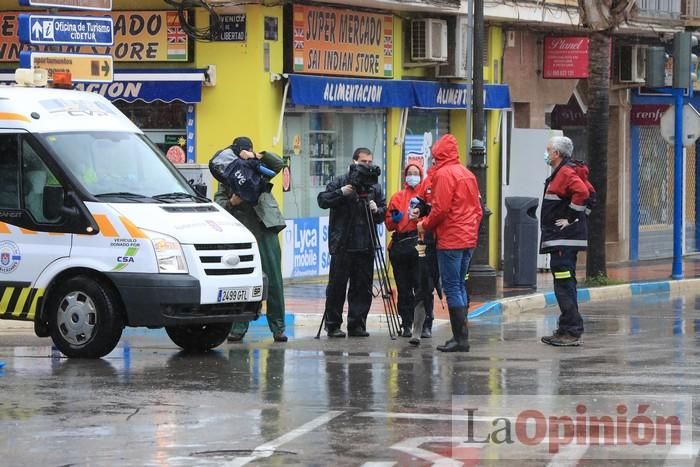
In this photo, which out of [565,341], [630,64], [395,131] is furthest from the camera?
[630,64]

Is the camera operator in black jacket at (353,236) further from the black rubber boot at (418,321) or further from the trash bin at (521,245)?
the trash bin at (521,245)

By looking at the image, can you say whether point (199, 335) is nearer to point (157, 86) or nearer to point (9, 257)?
point (9, 257)

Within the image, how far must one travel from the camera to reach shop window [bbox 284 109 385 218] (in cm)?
2203

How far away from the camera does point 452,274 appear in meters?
13.8

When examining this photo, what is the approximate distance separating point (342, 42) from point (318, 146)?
1.52m

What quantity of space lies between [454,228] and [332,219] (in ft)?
6.56

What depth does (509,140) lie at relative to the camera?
87.5 ft

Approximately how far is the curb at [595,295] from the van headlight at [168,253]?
20.1ft

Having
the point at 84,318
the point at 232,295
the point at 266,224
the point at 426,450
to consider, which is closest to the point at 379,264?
the point at 266,224

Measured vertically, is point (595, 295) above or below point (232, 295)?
below

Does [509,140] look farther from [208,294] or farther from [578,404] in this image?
[578,404]

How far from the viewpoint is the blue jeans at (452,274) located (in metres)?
13.8

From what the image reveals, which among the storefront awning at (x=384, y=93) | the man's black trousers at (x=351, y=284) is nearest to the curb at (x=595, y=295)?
the storefront awning at (x=384, y=93)

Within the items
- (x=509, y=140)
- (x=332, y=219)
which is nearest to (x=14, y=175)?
(x=332, y=219)
